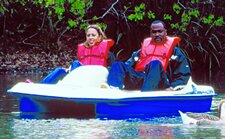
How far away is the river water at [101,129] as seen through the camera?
8797mm

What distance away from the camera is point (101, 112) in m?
10.6

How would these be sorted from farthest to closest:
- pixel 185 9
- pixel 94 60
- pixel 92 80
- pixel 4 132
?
pixel 185 9 → pixel 94 60 → pixel 92 80 → pixel 4 132

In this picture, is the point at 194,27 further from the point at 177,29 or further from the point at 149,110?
the point at 149,110

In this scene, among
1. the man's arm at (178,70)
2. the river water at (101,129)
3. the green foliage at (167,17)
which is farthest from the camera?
the green foliage at (167,17)

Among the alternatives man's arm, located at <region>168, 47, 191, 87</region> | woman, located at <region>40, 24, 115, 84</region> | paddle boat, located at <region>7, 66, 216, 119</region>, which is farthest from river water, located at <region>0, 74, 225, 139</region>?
woman, located at <region>40, 24, 115, 84</region>

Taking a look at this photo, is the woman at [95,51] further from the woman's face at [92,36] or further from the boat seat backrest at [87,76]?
the boat seat backrest at [87,76]

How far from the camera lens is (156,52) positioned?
11734 millimetres

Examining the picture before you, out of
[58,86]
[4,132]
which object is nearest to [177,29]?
[58,86]

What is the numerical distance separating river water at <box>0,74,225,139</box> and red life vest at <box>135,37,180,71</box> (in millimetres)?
1105

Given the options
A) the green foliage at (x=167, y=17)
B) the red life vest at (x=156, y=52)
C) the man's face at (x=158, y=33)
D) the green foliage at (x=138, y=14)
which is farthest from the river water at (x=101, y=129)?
the green foliage at (x=167, y=17)

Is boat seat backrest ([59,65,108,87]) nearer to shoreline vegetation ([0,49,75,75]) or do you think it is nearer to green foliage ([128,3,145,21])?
green foliage ([128,3,145,21])

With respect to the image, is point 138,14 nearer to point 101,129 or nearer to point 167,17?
point 167,17

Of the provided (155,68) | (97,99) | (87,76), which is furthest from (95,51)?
(97,99)

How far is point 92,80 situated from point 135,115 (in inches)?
38.1
